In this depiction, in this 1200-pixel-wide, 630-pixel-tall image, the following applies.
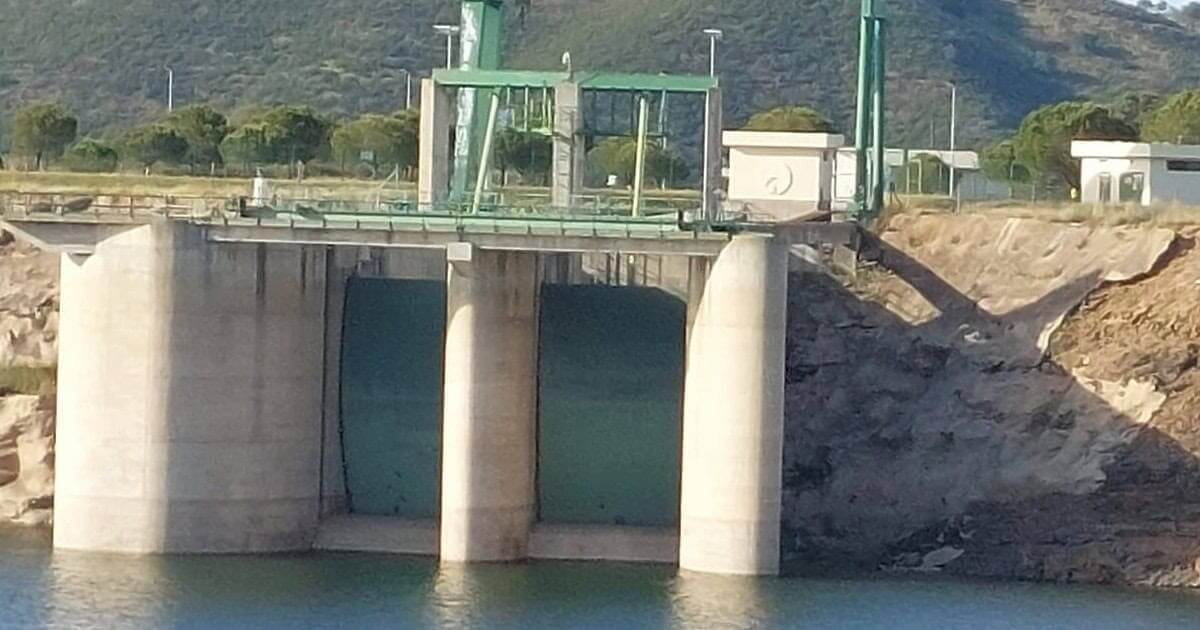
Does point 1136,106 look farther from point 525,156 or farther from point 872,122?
point 872,122

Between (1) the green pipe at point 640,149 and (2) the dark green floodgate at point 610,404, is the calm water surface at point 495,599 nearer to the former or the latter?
(2) the dark green floodgate at point 610,404

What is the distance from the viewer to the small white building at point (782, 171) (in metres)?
64.5

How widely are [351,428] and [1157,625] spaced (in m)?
17.3

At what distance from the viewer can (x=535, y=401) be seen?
57.2 m

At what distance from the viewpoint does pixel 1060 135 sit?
78375 mm

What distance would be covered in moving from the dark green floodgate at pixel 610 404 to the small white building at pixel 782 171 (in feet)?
17.2

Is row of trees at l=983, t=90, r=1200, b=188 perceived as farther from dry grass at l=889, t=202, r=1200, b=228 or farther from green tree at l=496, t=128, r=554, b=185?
dry grass at l=889, t=202, r=1200, b=228

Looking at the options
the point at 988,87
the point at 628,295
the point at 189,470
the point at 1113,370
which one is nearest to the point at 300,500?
the point at 189,470

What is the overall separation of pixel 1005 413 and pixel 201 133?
34.9 metres

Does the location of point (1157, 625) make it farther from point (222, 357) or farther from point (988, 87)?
point (988, 87)

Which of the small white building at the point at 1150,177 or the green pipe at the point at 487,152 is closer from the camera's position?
the green pipe at the point at 487,152

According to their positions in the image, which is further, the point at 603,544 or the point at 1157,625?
the point at 603,544

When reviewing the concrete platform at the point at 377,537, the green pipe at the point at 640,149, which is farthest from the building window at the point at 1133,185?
the concrete platform at the point at 377,537

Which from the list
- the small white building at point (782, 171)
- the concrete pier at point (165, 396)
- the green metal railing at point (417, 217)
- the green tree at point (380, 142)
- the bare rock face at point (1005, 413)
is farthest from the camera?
the green tree at point (380, 142)
